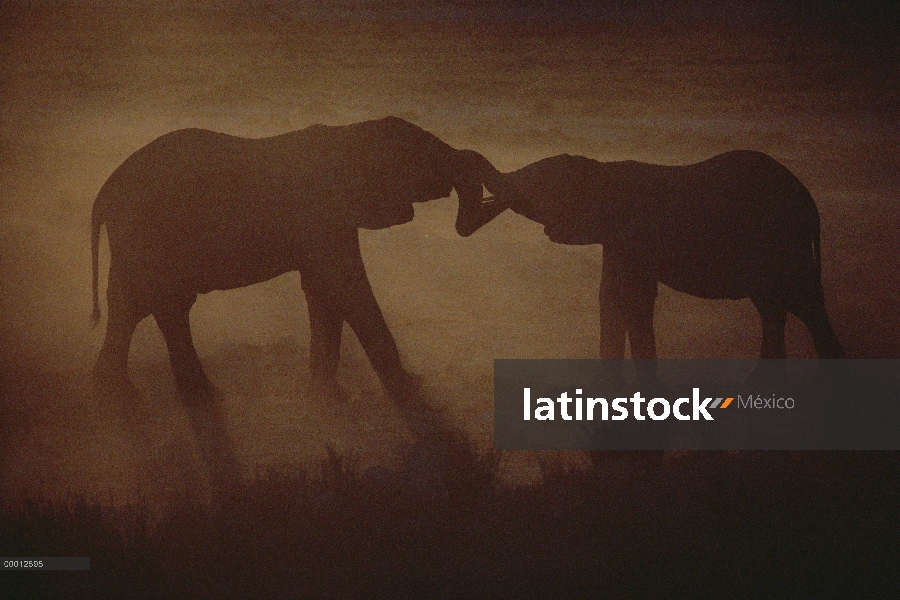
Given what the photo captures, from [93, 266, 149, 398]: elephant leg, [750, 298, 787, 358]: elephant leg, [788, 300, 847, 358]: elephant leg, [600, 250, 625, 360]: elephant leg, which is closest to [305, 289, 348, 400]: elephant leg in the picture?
[93, 266, 149, 398]: elephant leg

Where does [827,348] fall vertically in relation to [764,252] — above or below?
below

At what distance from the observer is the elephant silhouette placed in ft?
23.1

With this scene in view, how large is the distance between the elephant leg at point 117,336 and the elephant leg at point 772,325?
18.0 feet

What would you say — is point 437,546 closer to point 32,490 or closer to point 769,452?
point 769,452

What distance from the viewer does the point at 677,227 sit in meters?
7.02

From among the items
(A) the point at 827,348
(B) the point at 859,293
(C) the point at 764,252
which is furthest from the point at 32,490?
(B) the point at 859,293

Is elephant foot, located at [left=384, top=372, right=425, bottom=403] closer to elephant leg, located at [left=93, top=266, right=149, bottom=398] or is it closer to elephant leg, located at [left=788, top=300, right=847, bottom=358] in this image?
elephant leg, located at [left=93, top=266, right=149, bottom=398]

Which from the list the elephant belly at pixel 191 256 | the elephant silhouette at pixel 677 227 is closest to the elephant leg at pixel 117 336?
the elephant belly at pixel 191 256

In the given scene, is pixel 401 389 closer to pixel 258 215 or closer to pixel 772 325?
pixel 258 215

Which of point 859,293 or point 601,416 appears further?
Result: point 859,293

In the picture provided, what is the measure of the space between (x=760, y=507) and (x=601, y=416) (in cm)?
191

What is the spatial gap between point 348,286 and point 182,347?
4.98 feet

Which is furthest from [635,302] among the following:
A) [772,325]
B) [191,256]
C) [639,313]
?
[191,256]

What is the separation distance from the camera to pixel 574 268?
11.4 m
